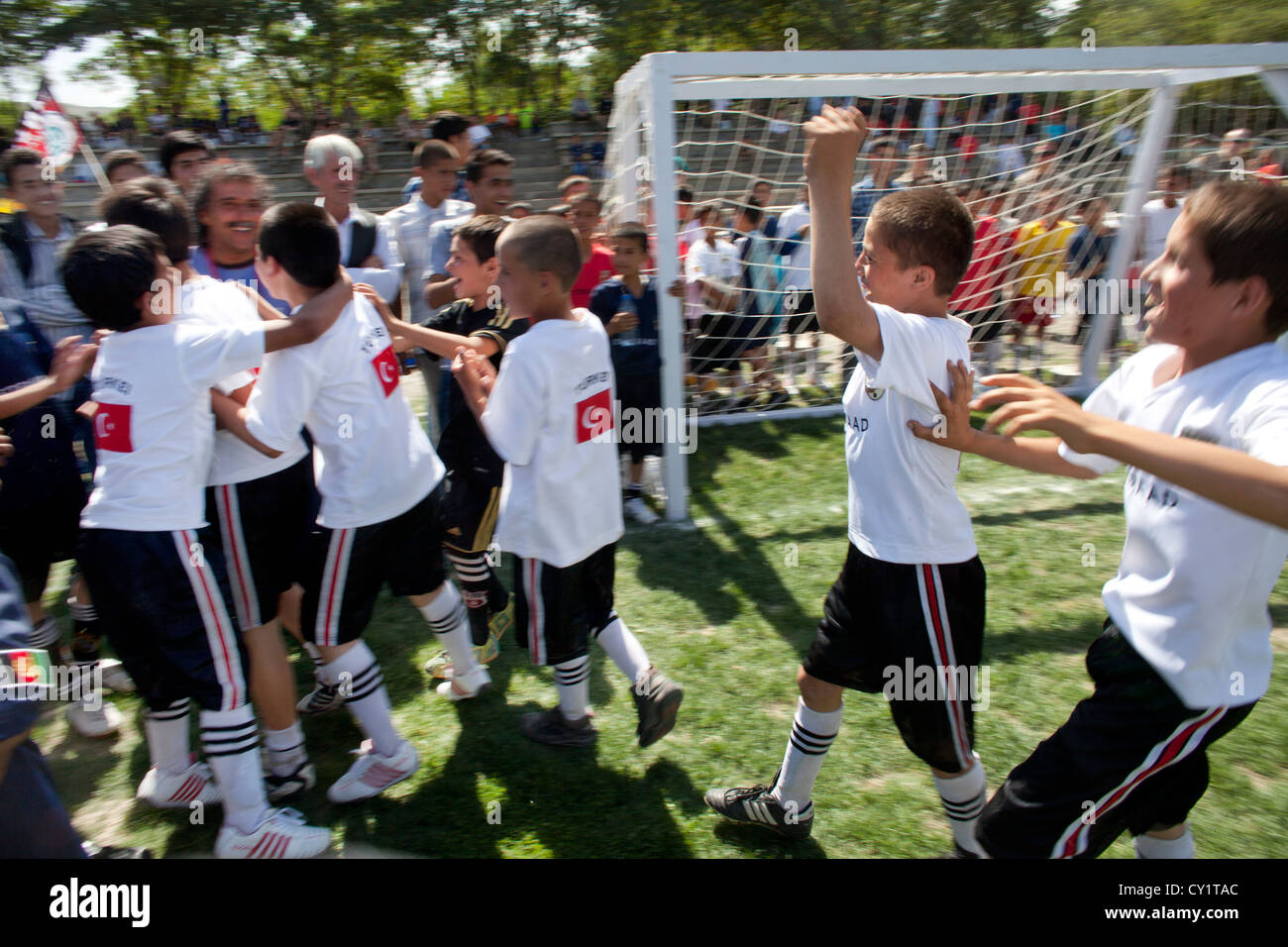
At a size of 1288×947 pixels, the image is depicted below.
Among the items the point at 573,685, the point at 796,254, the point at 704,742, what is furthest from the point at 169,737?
the point at 796,254

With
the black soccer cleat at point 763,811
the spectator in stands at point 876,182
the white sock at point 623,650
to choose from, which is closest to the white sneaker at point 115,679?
the white sock at point 623,650

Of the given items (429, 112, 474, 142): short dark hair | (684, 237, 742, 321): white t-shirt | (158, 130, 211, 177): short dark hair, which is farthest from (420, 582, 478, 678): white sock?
(684, 237, 742, 321): white t-shirt

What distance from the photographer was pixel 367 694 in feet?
8.49

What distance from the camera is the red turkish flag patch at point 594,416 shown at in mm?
2502

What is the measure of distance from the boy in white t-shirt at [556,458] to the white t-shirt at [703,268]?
13.8 ft

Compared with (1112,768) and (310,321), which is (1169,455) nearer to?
(1112,768)

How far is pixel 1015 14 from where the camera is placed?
25984 millimetres

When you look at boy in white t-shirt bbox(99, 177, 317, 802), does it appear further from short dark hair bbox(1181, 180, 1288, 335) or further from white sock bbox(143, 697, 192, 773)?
short dark hair bbox(1181, 180, 1288, 335)

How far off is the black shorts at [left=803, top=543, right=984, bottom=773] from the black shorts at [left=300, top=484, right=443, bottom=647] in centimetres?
137

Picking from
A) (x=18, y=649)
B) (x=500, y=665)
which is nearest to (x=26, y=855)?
(x=18, y=649)

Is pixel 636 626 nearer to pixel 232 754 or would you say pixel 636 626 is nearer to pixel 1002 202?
pixel 232 754

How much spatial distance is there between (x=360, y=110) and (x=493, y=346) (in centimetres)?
2459

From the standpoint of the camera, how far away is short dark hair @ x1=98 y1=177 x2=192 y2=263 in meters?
2.54

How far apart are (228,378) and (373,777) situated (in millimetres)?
1249
